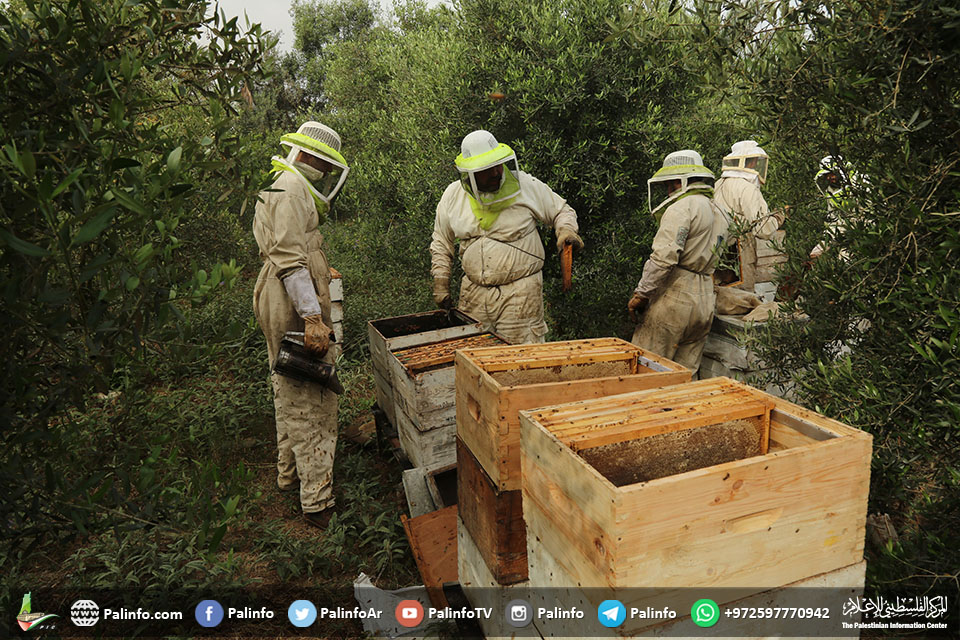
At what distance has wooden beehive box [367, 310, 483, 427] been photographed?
443 cm

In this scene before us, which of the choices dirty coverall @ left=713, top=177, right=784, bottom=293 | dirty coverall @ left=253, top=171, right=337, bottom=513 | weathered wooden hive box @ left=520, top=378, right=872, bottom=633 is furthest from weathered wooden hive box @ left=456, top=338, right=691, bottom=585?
dirty coverall @ left=713, top=177, right=784, bottom=293

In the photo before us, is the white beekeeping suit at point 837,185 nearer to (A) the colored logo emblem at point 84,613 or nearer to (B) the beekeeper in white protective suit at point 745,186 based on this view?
(B) the beekeeper in white protective suit at point 745,186

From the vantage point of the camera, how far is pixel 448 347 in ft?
14.0

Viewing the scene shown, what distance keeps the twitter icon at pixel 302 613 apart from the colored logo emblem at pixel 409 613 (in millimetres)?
500

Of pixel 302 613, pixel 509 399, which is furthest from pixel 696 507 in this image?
pixel 302 613

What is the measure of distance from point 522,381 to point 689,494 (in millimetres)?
1274

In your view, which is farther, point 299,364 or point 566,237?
point 566,237

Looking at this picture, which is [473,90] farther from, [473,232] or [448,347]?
[448,347]

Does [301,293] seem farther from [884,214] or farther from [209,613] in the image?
[884,214]

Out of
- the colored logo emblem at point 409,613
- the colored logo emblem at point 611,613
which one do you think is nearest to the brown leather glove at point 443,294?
the colored logo emblem at point 409,613

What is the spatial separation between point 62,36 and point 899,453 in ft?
10.3

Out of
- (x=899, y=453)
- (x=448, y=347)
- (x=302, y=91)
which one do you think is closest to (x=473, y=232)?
(x=448, y=347)

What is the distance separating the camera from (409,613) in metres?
3.22

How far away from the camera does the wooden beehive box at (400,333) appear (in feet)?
14.5
